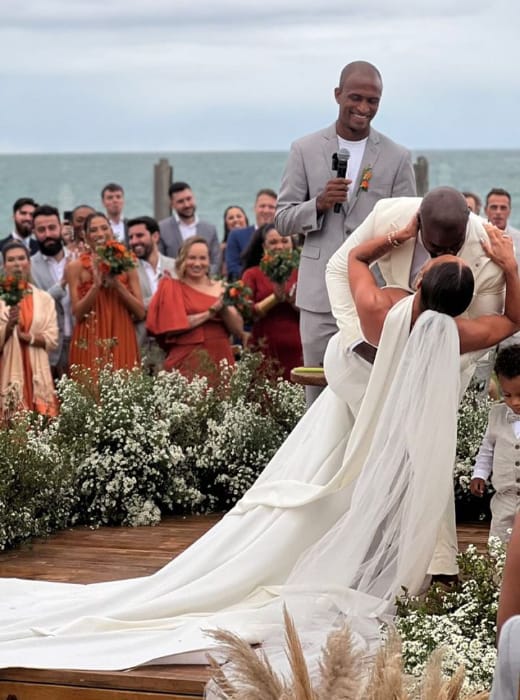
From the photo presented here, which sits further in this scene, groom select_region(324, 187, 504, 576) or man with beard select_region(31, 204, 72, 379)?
man with beard select_region(31, 204, 72, 379)

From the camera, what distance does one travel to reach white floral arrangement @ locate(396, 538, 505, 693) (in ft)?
14.2

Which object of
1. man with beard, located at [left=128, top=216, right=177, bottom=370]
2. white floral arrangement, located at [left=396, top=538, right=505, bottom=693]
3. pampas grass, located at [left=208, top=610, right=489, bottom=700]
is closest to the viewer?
pampas grass, located at [left=208, top=610, right=489, bottom=700]

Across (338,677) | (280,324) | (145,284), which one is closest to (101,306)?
(145,284)

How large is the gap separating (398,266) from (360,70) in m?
1.49

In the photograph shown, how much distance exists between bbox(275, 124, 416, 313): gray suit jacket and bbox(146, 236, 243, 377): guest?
227cm

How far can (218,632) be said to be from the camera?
2326 mm

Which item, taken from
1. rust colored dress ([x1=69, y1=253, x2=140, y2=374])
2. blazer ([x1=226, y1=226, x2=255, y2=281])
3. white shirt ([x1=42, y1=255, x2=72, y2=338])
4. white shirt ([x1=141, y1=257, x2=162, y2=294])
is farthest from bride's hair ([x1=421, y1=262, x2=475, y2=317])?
blazer ([x1=226, y1=226, x2=255, y2=281])

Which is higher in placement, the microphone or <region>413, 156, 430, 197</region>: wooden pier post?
<region>413, 156, 430, 197</region>: wooden pier post

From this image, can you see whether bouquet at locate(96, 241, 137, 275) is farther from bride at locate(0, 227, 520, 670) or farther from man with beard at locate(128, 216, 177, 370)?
bride at locate(0, 227, 520, 670)

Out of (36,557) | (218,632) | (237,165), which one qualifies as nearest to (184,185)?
(36,557)

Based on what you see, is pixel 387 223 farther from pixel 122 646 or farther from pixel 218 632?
pixel 218 632

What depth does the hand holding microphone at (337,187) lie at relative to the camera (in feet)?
22.2

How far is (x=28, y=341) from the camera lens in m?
9.34

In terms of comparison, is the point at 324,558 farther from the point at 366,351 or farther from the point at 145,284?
the point at 145,284
